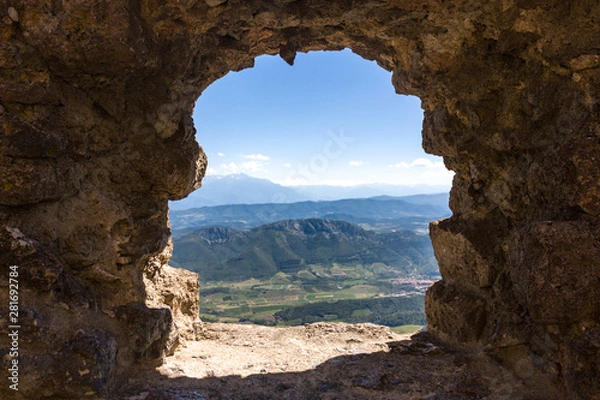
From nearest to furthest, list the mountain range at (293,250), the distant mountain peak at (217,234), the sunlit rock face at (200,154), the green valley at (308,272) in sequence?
1. the sunlit rock face at (200,154)
2. the green valley at (308,272)
3. the mountain range at (293,250)
4. the distant mountain peak at (217,234)

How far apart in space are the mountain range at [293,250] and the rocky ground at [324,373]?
406ft

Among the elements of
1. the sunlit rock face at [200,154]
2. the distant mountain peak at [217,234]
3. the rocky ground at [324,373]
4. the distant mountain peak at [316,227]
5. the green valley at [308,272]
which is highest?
the sunlit rock face at [200,154]

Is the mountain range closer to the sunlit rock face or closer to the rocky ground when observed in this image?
the rocky ground

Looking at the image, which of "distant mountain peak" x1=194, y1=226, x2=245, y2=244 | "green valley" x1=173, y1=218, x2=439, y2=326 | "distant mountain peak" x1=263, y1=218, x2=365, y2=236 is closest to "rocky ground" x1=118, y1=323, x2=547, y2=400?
"green valley" x1=173, y1=218, x2=439, y2=326

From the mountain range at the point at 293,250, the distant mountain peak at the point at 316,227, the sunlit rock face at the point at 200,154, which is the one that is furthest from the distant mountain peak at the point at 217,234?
the sunlit rock face at the point at 200,154

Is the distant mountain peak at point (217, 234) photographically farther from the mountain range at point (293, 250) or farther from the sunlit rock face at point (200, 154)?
the sunlit rock face at point (200, 154)

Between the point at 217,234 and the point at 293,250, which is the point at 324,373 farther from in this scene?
the point at 217,234

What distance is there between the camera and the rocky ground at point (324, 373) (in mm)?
8289

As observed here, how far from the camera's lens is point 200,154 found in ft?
40.3

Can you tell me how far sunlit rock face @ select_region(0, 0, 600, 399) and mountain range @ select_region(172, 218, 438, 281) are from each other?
126439 mm

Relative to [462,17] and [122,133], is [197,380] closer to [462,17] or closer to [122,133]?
[122,133]

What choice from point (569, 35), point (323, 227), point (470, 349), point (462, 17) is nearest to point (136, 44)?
point (462, 17)

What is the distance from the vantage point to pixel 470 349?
10.4 metres

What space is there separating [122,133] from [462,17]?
9.21 meters
